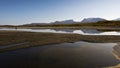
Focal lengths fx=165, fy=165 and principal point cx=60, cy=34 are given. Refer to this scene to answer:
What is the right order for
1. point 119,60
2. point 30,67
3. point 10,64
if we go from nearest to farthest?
point 30,67 < point 10,64 < point 119,60

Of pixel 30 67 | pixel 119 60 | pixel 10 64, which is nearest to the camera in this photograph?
pixel 30 67

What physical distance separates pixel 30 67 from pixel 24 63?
1.30 metres

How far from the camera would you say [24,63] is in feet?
40.8

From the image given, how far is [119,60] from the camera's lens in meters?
13.5

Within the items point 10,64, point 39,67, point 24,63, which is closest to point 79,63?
point 39,67

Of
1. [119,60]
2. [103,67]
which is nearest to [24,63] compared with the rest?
[103,67]

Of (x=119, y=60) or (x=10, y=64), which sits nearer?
(x=10, y=64)

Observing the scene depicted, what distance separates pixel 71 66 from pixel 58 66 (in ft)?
3.03

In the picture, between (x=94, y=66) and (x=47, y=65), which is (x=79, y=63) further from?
(x=47, y=65)

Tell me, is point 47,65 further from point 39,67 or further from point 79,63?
point 79,63

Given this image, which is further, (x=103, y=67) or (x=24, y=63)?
(x=24, y=63)

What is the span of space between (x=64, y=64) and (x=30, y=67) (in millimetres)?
2552

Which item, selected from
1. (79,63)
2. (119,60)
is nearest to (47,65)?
(79,63)

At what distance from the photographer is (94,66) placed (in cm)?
1170
